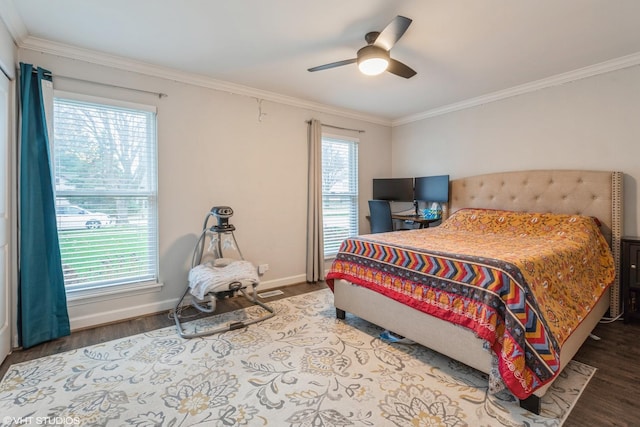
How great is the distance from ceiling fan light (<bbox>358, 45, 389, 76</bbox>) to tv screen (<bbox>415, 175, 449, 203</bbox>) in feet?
7.33

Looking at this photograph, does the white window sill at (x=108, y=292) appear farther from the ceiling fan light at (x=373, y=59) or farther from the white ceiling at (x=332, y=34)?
the ceiling fan light at (x=373, y=59)

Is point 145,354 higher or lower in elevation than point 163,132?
lower

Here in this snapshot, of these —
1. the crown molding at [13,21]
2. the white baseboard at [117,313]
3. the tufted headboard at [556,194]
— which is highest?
the crown molding at [13,21]

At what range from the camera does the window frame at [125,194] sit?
104 inches

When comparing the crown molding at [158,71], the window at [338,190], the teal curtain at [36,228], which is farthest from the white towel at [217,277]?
the crown molding at [158,71]

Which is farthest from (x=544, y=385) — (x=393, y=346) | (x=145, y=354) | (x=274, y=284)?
(x=274, y=284)

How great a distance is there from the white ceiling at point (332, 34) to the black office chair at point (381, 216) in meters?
1.57

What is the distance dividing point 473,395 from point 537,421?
0.31m

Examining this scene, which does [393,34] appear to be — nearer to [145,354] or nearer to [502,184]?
[502,184]

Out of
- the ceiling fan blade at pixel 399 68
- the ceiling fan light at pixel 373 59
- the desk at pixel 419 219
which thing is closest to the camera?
the ceiling fan light at pixel 373 59

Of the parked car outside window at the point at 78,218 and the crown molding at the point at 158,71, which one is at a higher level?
the crown molding at the point at 158,71

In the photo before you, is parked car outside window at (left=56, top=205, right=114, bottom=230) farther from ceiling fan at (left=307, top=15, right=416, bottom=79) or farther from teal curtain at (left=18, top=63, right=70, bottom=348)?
ceiling fan at (left=307, top=15, right=416, bottom=79)

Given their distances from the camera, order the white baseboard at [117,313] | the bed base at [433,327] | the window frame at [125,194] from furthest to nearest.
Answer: the white baseboard at [117,313] < the window frame at [125,194] < the bed base at [433,327]

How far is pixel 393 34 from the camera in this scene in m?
2.12
